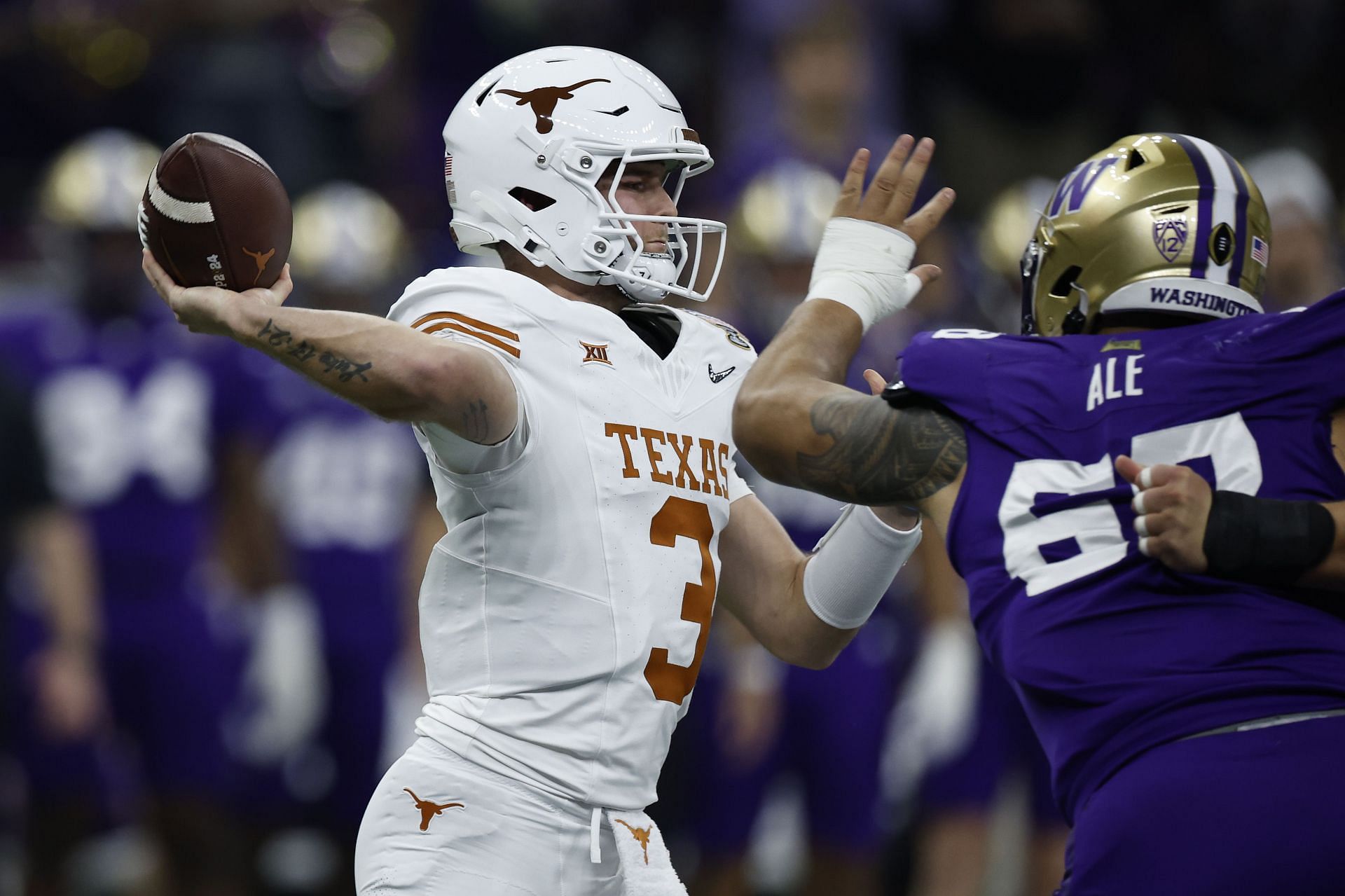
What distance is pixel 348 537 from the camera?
7.70 meters

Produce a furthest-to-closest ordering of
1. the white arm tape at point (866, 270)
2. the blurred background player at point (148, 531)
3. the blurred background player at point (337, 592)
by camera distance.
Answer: the blurred background player at point (337, 592) → the blurred background player at point (148, 531) → the white arm tape at point (866, 270)

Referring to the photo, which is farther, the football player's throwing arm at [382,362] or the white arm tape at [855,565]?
the white arm tape at [855,565]

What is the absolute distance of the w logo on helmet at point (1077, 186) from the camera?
3227 mm

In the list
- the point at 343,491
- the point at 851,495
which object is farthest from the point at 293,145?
the point at 851,495

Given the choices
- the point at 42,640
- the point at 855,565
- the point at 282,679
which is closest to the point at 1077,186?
the point at 855,565

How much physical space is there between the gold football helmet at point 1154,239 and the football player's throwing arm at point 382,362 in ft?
3.24

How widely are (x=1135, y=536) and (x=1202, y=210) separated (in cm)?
61

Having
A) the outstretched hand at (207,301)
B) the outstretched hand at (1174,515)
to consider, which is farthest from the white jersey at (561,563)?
the outstretched hand at (1174,515)

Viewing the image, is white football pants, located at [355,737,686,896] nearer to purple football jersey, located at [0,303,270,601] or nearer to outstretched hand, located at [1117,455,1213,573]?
outstretched hand, located at [1117,455,1213,573]

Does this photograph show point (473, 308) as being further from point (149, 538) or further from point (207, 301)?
point (149, 538)

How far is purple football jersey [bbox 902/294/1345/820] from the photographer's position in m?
2.79

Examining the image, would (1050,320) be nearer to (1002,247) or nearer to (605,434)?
(605,434)

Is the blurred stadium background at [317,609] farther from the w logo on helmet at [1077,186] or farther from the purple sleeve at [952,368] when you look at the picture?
the purple sleeve at [952,368]

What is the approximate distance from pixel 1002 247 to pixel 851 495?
537 centimetres
